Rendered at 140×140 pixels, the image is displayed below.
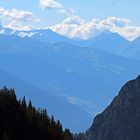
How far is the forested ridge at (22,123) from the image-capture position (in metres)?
42.0

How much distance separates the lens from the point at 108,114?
12188 cm

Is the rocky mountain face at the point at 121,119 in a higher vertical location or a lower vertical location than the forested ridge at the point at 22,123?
higher

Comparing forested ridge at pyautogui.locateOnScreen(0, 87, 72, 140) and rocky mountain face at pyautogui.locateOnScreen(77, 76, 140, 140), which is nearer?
forested ridge at pyautogui.locateOnScreen(0, 87, 72, 140)

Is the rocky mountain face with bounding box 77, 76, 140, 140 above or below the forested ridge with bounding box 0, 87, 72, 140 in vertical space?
above

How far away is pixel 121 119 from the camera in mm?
115875

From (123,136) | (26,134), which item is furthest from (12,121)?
(123,136)

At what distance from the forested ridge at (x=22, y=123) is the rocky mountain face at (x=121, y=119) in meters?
60.1

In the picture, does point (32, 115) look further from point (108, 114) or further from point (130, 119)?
point (108, 114)

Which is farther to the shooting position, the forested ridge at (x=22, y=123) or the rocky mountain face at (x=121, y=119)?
the rocky mountain face at (x=121, y=119)

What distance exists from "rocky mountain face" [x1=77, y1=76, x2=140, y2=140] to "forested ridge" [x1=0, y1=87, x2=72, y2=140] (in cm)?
6013

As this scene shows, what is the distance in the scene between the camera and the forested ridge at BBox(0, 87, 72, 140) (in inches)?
1655

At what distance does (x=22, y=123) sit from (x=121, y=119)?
240 ft

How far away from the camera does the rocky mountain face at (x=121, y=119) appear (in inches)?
4325

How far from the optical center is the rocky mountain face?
110 meters
